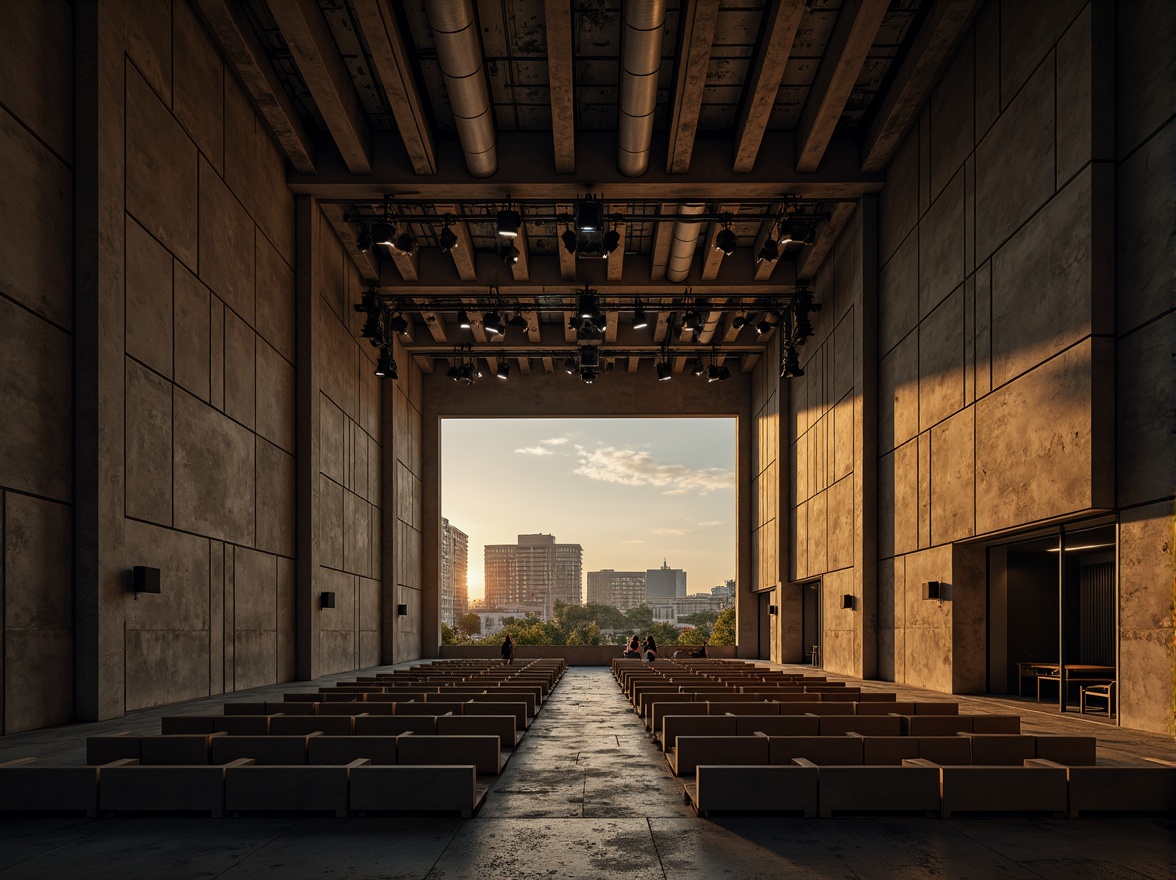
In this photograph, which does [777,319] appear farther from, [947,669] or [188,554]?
[188,554]

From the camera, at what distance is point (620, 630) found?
457 ft

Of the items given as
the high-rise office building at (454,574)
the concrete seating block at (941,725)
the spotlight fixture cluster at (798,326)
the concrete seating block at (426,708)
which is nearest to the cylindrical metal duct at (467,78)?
the spotlight fixture cluster at (798,326)

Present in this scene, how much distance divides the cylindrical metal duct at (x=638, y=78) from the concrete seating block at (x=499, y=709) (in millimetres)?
9065

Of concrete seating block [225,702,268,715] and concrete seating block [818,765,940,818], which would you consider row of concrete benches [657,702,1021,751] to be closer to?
A: concrete seating block [818,765,940,818]

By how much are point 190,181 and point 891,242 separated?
40.6ft

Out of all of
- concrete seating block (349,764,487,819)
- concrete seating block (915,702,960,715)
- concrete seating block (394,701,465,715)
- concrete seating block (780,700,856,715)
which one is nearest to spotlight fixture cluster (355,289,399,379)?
concrete seating block (394,701,465,715)

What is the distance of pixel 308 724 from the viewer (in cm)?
729

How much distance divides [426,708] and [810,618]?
18.7 meters

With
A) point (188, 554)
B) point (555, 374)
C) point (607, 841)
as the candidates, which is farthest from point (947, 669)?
point (555, 374)

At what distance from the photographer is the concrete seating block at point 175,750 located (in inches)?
247

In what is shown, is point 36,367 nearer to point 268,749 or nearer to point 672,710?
point 268,749

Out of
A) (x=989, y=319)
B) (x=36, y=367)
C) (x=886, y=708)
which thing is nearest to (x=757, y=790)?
(x=886, y=708)

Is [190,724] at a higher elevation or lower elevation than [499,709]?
higher

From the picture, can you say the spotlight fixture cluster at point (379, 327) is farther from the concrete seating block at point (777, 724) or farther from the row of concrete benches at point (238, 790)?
the row of concrete benches at point (238, 790)
